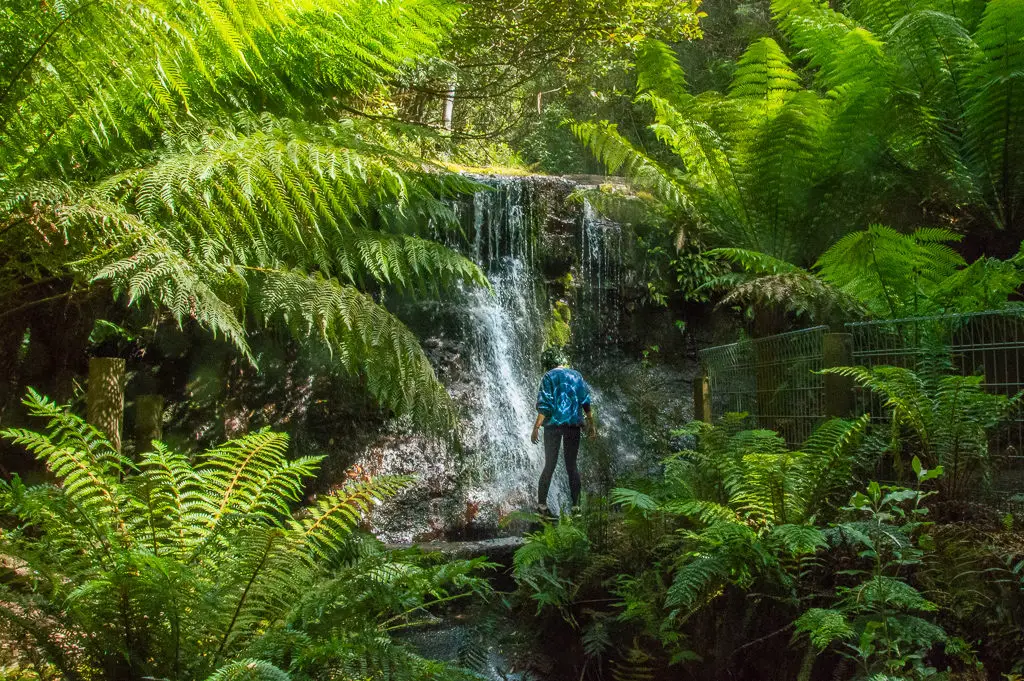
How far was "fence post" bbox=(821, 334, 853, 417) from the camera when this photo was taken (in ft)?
11.9

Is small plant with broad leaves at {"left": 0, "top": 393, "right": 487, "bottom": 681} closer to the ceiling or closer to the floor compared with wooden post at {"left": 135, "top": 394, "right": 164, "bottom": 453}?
closer to the floor

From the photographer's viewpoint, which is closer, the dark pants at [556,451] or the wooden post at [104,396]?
the wooden post at [104,396]

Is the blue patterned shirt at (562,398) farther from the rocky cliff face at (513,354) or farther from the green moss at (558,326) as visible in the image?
the green moss at (558,326)

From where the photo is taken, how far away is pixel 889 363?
3.71m

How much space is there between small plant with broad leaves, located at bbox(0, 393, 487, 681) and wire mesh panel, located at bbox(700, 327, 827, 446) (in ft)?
8.38

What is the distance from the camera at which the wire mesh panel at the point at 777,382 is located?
A: 13.0 feet

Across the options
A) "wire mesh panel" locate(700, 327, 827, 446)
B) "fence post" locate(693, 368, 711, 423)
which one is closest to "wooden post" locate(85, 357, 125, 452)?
"wire mesh panel" locate(700, 327, 827, 446)

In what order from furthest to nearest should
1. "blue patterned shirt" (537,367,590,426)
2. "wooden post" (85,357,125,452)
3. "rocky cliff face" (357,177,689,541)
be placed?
"rocky cliff face" (357,177,689,541) → "blue patterned shirt" (537,367,590,426) → "wooden post" (85,357,125,452)

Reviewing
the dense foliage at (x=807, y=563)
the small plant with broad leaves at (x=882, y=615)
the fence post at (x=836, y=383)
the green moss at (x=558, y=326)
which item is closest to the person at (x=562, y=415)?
the dense foliage at (x=807, y=563)

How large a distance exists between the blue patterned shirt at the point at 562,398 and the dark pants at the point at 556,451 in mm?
59

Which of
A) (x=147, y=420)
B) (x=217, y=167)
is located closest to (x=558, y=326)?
(x=147, y=420)

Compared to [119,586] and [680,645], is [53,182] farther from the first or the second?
[680,645]

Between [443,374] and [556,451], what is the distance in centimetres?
177

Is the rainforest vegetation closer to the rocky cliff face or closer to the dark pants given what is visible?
the rocky cliff face
